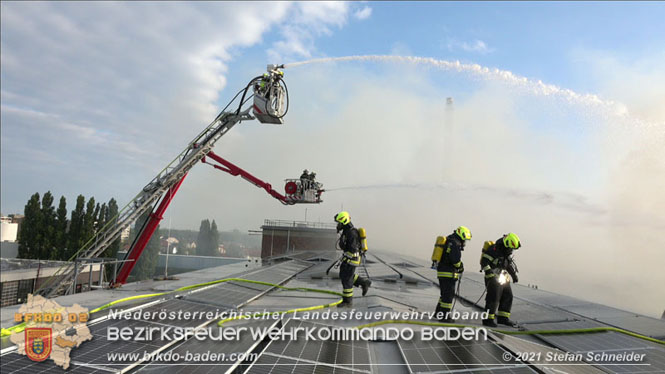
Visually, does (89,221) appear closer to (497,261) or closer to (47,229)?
(47,229)

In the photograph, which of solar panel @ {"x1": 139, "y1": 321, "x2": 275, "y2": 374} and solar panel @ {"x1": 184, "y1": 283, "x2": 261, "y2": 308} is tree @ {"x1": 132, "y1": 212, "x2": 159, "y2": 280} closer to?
solar panel @ {"x1": 184, "y1": 283, "x2": 261, "y2": 308}

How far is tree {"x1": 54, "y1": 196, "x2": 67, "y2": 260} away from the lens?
39406 millimetres

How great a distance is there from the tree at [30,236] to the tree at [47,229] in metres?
0.37

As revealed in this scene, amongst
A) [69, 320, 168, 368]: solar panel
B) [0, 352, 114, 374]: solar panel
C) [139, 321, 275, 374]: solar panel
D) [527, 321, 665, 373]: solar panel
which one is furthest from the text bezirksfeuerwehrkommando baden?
[527, 321, 665, 373]: solar panel

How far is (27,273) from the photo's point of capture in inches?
1009

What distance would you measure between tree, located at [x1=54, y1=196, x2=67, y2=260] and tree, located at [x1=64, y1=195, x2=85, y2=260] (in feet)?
1.74

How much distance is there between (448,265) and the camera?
7672mm

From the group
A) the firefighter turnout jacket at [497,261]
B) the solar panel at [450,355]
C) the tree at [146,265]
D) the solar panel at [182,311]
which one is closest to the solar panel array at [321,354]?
the solar panel at [450,355]

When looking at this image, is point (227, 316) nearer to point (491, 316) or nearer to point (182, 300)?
point (182, 300)

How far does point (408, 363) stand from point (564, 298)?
28.6 ft
